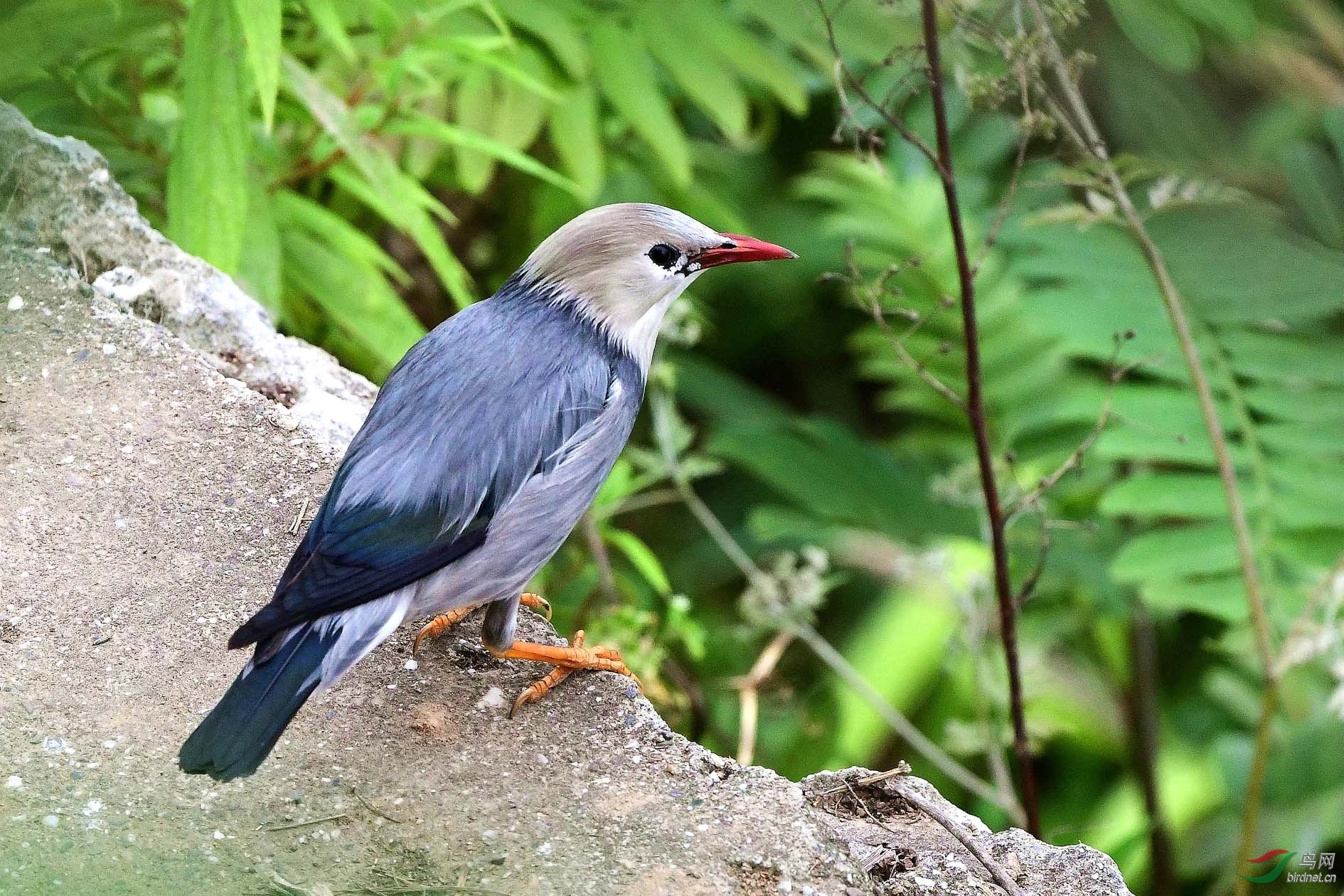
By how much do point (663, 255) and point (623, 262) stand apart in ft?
0.35

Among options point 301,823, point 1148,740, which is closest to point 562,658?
point 301,823

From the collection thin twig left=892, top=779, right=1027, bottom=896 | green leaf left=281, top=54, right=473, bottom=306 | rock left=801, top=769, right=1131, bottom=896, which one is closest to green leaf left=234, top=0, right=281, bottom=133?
green leaf left=281, top=54, right=473, bottom=306

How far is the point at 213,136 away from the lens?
10.9 ft

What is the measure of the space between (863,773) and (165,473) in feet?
5.43

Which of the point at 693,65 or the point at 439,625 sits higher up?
the point at 693,65

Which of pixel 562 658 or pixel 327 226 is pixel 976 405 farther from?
pixel 327 226

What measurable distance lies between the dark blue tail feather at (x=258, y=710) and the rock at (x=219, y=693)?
19 cm

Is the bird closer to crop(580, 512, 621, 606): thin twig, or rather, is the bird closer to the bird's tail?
the bird's tail

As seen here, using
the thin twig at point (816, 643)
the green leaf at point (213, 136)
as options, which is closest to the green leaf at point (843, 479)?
the thin twig at point (816, 643)

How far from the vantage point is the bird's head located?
122 inches

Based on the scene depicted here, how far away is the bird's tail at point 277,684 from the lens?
226 cm

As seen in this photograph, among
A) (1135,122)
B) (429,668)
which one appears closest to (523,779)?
(429,668)

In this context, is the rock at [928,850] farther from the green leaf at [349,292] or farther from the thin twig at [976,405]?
the green leaf at [349,292]

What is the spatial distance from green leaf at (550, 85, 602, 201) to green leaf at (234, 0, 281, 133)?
54.1 inches
